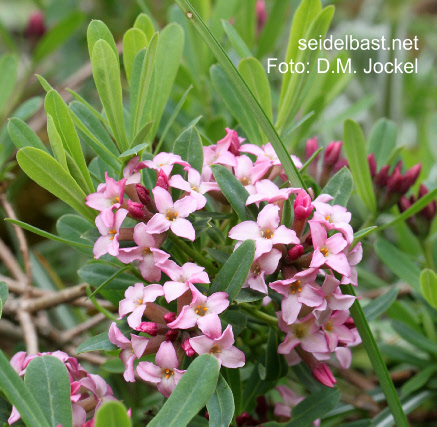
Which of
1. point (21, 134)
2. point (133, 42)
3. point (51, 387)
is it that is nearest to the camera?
point (51, 387)

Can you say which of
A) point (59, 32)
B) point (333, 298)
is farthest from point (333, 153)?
point (59, 32)

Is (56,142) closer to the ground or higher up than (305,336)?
higher up

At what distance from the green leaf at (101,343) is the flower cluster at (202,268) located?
0.01 meters

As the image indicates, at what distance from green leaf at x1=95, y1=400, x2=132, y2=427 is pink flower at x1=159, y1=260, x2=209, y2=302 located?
157 millimetres

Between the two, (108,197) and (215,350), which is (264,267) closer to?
(215,350)

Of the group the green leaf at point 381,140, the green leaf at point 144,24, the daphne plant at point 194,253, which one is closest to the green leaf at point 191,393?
the daphne plant at point 194,253

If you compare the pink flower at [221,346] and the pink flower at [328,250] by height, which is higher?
the pink flower at [328,250]

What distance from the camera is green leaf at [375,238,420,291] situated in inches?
39.5

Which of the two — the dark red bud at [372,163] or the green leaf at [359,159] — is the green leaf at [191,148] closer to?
the green leaf at [359,159]

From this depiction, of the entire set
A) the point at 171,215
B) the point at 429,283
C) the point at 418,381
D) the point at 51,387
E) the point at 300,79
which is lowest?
the point at 418,381

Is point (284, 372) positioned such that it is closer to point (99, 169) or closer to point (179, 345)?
point (179, 345)

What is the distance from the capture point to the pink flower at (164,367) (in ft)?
2.07

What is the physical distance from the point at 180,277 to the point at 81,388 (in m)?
0.20

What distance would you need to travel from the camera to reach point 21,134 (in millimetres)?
707
